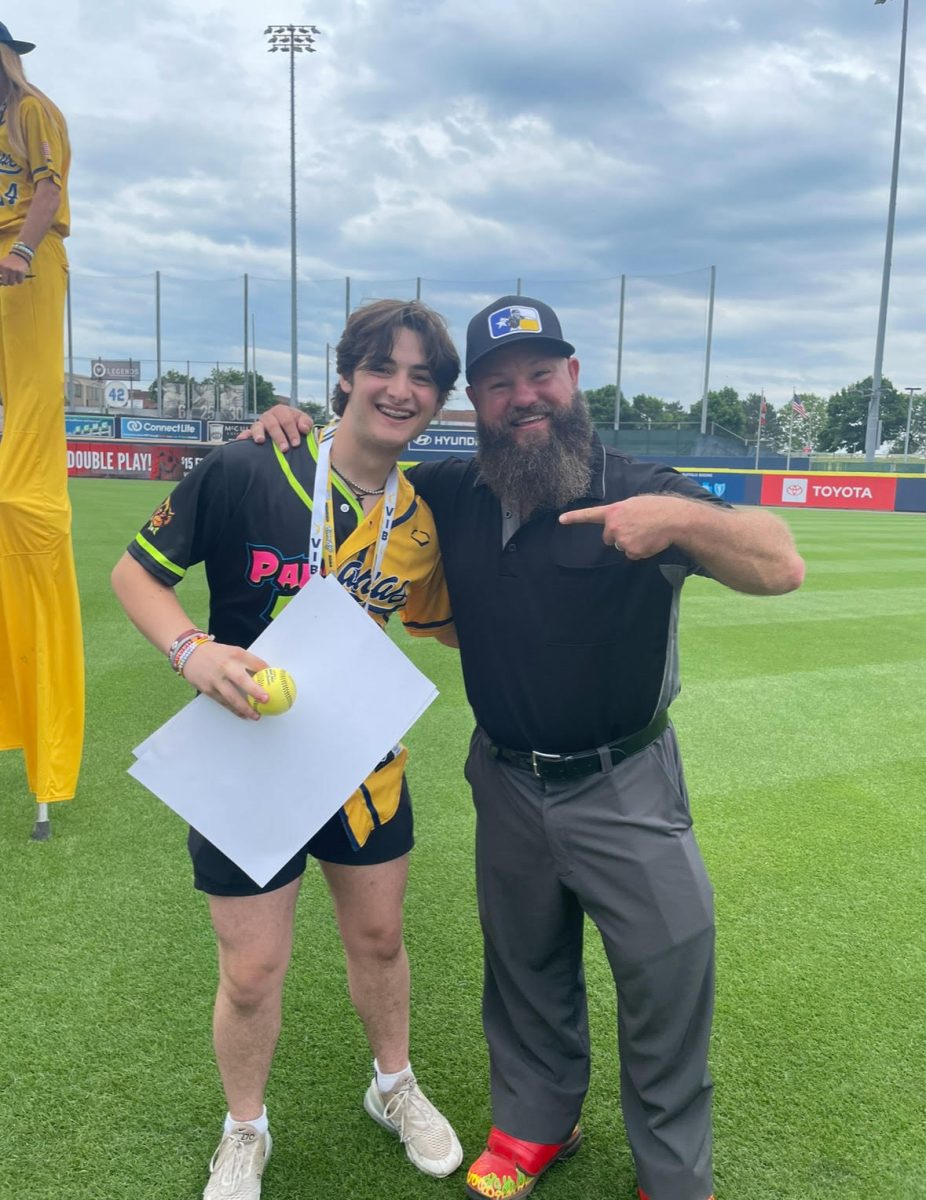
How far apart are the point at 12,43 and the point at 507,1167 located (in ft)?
12.7

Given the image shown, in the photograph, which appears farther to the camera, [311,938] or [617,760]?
[311,938]

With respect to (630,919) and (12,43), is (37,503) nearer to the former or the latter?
(12,43)

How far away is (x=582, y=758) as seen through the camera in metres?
2.01

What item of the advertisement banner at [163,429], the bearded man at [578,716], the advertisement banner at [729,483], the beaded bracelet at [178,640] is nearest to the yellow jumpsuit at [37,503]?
the bearded man at [578,716]

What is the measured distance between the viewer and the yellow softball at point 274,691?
1798 mm

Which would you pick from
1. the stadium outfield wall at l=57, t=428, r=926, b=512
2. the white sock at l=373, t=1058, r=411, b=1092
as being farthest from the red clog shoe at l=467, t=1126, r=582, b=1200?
the stadium outfield wall at l=57, t=428, r=926, b=512

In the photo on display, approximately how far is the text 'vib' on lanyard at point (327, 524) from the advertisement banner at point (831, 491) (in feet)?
97.2

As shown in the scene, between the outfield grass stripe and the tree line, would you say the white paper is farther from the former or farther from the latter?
the tree line

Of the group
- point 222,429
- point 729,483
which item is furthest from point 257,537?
point 222,429

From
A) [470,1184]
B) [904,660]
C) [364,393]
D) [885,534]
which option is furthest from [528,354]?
[885,534]

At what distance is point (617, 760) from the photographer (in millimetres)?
2018

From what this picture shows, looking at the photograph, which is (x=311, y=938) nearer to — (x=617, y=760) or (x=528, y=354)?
(x=617, y=760)

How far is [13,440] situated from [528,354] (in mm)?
2338

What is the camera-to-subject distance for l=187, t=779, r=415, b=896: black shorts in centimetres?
201
